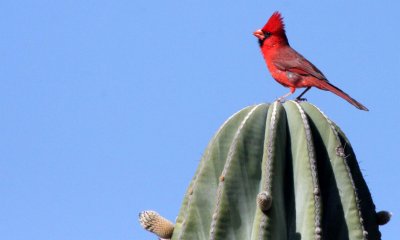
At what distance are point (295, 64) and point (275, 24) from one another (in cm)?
46

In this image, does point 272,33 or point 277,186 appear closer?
point 277,186

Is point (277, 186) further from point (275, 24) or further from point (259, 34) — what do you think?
point (259, 34)

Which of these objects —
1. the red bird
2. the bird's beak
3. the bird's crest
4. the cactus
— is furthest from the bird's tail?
the cactus

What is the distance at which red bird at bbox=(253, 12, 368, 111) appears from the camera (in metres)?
7.86

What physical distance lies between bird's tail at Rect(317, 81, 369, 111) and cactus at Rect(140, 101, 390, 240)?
3.64m

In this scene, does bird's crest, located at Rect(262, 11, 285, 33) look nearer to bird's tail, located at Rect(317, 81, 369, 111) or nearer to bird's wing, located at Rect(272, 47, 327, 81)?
bird's wing, located at Rect(272, 47, 327, 81)

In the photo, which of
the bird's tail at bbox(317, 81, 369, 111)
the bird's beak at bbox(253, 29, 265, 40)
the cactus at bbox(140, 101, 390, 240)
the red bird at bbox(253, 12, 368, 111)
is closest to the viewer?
the cactus at bbox(140, 101, 390, 240)

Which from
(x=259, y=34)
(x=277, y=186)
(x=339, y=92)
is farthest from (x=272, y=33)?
(x=277, y=186)

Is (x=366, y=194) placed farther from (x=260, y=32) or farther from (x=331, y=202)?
(x=260, y=32)

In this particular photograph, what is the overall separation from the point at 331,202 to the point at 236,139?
48 cm

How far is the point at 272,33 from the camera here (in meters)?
8.34

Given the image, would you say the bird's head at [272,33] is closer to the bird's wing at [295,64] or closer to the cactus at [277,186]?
the bird's wing at [295,64]

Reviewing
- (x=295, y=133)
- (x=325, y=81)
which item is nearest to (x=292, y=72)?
(x=325, y=81)

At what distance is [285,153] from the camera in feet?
11.2
